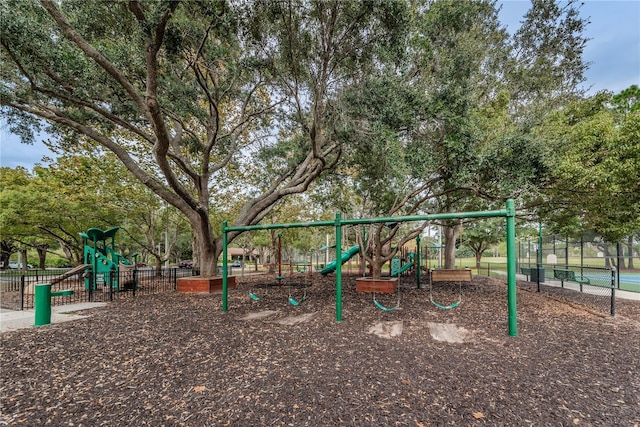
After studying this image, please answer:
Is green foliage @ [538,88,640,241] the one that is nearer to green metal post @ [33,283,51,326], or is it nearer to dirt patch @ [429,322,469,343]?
dirt patch @ [429,322,469,343]

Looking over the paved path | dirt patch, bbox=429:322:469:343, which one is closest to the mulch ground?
dirt patch, bbox=429:322:469:343

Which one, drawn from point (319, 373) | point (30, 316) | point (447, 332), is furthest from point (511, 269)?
point (30, 316)

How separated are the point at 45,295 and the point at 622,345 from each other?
33.8 ft

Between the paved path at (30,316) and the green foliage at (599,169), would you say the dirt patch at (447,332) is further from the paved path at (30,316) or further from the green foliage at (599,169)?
the paved path at (30,316)

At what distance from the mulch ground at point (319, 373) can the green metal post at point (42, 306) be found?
1.15 feet

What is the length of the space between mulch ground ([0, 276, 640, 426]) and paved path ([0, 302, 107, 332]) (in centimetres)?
62

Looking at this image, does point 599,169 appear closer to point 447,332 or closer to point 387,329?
point 447,332

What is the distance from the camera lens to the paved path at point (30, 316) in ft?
20.6

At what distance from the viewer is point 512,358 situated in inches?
→ 166

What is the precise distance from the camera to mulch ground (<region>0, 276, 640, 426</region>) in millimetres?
2904

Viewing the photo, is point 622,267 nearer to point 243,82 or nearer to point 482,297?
point 482,297

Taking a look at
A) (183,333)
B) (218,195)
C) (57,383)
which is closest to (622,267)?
(218,195)

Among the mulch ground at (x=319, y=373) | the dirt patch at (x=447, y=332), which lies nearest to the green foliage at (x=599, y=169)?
the mulch ground at (x=319, y=373)

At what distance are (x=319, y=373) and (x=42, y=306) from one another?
6.05 meters
